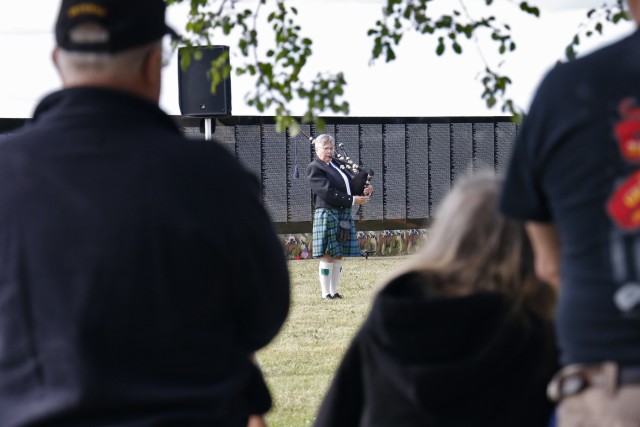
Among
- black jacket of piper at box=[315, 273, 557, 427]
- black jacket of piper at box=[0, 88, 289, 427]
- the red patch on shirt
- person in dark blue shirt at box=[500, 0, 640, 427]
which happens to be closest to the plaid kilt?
black jacket of piper at box=[315, 273, 557, 427]

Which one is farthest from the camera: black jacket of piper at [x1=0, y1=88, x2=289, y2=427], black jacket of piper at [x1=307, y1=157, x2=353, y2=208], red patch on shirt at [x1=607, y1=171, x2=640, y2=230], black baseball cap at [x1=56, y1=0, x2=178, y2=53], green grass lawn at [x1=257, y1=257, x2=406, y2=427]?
black jacket of piper at [x1=307, y1=157, x2=353, y2=208]

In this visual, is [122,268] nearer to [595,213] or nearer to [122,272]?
[122,272]

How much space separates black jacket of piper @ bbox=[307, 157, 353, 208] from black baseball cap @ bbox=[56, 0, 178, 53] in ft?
32.2

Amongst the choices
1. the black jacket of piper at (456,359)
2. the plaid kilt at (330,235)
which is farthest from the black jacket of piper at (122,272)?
the plaid kilt at (330,235)

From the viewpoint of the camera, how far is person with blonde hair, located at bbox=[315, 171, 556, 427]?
7.50 ft

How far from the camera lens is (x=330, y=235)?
1216 centimetres

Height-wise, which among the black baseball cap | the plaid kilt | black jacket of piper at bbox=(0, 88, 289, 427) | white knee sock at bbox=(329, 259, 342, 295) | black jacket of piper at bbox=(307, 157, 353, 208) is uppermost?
the black baseball cap

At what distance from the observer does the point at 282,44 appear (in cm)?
431

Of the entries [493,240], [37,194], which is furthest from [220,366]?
[493,240]

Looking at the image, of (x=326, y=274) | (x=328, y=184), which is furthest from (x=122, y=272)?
(x=328, y=184)

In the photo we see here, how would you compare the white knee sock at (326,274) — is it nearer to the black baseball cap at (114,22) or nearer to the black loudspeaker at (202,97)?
the black loudspeaker at (202,97)

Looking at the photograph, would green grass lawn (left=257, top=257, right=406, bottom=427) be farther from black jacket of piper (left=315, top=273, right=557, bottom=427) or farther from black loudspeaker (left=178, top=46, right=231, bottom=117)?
black jacket of piper (left=315, top=273, right=557, bottom=427)

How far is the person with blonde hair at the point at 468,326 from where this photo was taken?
229 cm

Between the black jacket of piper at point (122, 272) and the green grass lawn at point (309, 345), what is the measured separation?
2.91 m
